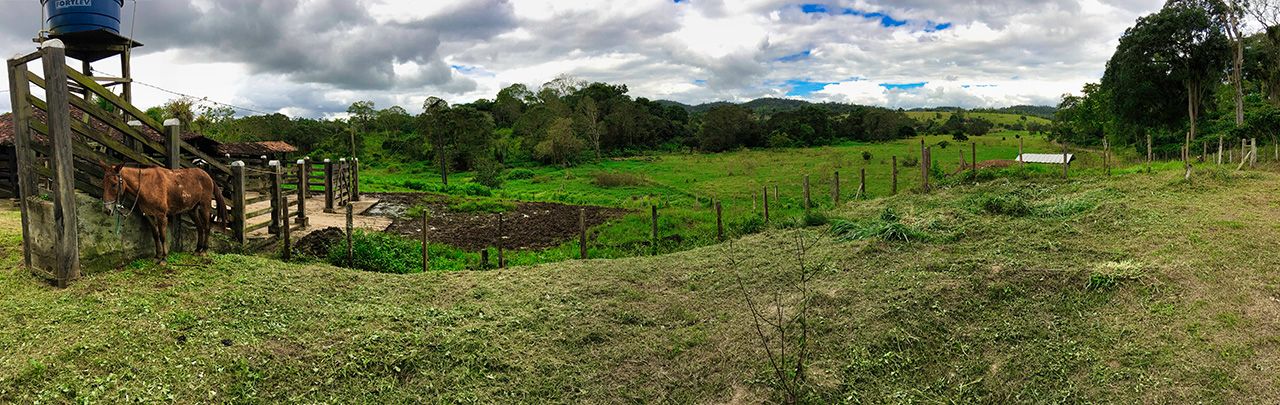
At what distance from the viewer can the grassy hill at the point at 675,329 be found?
15.6ft

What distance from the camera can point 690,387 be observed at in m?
5.37

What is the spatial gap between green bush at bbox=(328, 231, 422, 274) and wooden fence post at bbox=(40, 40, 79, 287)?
11.7 feet

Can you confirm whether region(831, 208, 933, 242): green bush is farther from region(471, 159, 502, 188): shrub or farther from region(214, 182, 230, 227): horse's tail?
region(471, 159, 502, 188): shrub

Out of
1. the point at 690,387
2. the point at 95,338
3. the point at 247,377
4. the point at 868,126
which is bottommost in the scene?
the point at 690,387

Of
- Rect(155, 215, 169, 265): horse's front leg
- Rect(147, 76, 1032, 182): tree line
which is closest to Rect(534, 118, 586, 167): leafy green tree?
Rect(147, 76, 1032, 182): tree line

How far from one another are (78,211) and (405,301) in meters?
3.25

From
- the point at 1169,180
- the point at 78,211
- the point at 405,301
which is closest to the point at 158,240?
the point at 78,211

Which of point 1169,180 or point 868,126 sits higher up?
point 868,126

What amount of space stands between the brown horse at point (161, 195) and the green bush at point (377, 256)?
81.5 inches

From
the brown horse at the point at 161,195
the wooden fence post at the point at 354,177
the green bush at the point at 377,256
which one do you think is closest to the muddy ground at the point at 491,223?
the wooden fence post at the point at 354,177

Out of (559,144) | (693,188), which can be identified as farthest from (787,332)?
(559,144)

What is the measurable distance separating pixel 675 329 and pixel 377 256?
5589 millimetres

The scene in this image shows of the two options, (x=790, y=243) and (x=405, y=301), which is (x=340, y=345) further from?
(x=790, y=243)

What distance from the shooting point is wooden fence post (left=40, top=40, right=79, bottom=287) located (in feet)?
18.9
